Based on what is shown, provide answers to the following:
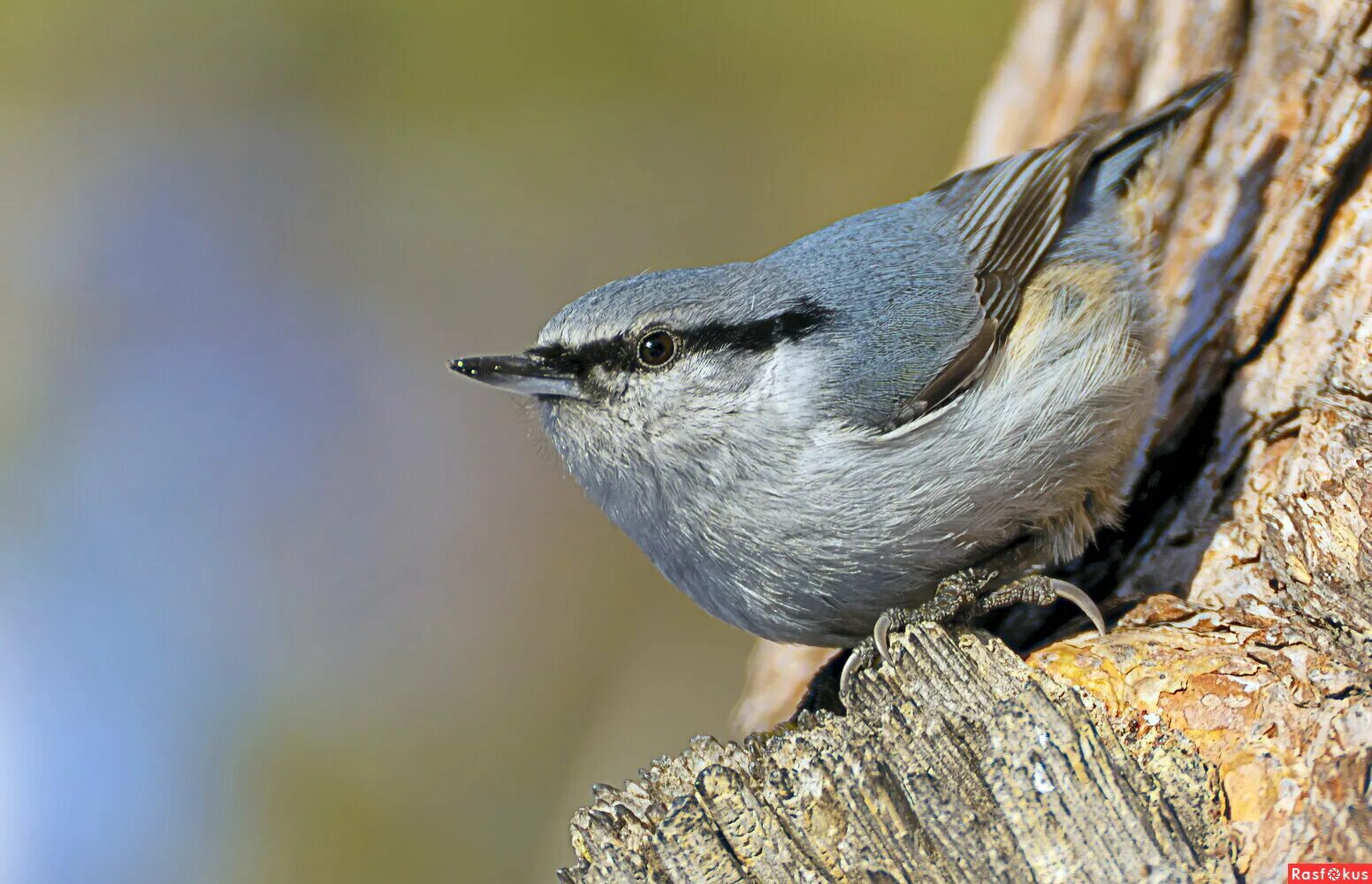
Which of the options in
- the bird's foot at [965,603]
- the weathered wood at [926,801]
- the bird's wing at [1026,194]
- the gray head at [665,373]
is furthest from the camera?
the bird's wing at [1026,194]

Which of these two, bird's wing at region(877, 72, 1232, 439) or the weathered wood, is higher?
bird's wing at region(877, 72, 1232, 439)

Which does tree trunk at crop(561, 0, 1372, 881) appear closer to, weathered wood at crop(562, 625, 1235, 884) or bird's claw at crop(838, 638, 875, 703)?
weathered wood at crop(562, 625, 1235, 884)

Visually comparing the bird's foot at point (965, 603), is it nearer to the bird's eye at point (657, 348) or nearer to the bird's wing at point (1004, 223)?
the bird's wing at point (1004, 223)

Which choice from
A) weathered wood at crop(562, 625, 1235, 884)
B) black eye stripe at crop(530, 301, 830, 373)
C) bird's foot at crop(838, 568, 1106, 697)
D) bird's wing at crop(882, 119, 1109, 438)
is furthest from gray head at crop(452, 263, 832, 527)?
weathered wood at crop(562, 625, 1235, 884)

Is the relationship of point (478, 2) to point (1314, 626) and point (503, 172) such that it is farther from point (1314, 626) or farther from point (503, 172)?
point (1314, 626)

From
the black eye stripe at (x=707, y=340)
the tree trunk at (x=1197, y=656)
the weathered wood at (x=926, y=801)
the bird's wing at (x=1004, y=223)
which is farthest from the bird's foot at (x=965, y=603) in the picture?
the black eye stripe at (x=707, y=340)
